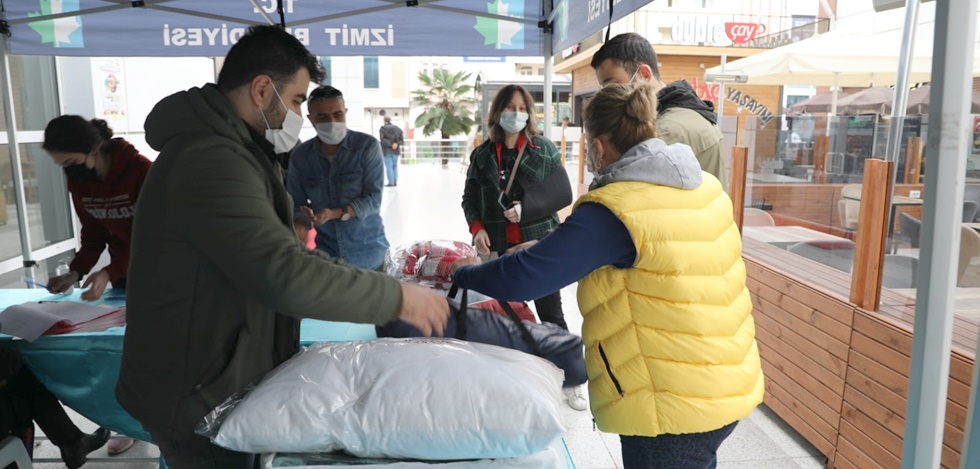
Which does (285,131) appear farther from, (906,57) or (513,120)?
(906,57)

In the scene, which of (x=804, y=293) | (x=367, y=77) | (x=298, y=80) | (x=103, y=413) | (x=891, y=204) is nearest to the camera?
(x=298, y=80)

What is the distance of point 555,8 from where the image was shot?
3.78 meters

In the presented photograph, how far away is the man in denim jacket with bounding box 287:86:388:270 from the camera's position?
10.7 feet

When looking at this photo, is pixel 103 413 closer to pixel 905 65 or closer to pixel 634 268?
pixel 634 268

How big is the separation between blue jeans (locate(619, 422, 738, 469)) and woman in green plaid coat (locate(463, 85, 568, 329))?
5.71 ft

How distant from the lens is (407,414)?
121cm

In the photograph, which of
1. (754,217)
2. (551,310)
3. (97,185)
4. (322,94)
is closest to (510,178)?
(551,310)

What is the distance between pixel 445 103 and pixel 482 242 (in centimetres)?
3618

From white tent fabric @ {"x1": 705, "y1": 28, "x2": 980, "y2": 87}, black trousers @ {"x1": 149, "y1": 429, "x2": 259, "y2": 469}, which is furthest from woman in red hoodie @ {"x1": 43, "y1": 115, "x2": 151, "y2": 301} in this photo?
white tent fabric @ {"x1": 705, "y1": 28, "x2": 980, "y2": 87}

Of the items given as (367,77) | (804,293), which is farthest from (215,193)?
(367,77)

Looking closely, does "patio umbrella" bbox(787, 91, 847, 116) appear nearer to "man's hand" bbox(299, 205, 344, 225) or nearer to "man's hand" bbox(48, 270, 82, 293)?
"man's hand" bbox(299, 205, 344, 225)

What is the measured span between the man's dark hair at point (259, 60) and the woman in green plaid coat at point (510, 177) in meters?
1.82

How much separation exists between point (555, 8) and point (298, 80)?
2.66 meters

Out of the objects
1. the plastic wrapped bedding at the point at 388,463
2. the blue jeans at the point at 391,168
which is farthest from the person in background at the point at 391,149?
the plastic wrapped bedding at the point at 388,463
